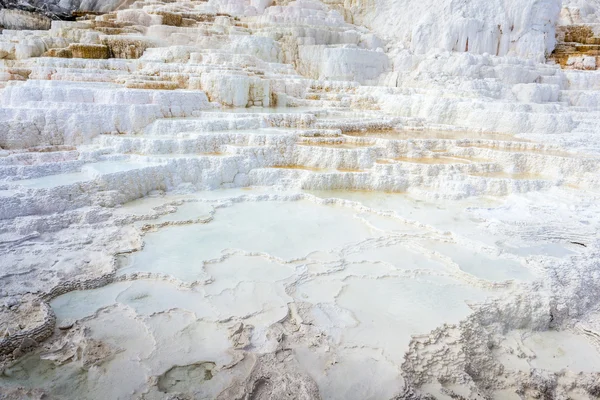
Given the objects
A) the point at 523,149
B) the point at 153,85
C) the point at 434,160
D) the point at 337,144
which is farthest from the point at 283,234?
the point at 153,85

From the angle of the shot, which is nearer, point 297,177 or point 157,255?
point 157,255

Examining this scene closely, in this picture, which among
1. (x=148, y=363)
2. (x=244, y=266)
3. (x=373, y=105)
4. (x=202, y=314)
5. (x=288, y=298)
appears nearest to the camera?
(x=148, y=363)

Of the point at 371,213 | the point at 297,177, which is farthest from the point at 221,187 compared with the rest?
the point at 371,213

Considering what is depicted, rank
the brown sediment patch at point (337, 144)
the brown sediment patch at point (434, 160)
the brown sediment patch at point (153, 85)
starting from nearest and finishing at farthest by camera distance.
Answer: the brown sediment patch at point (434, 160) → the brown sediment patch at point (337, 144) → the brown sediment patch at point (153, 85)

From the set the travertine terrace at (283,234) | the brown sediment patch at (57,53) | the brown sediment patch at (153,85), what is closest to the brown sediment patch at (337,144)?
the travertine terrace at (283,234)

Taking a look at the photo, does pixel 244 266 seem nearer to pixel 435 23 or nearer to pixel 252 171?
pixel 252 171

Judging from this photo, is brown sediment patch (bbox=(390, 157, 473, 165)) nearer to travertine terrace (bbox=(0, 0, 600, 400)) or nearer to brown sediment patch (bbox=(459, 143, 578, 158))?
travertine terrace (bbox=(0, 0, 600, 400))

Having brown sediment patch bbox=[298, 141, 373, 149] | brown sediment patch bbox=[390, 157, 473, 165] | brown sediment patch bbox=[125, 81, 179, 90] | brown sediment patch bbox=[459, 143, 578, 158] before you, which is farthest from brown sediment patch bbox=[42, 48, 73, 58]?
brown sediment patch bbox=[459, 143, 578, 158]

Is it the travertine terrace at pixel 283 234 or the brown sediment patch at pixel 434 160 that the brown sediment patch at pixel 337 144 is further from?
the brown sediment patch at pixel 434 160
